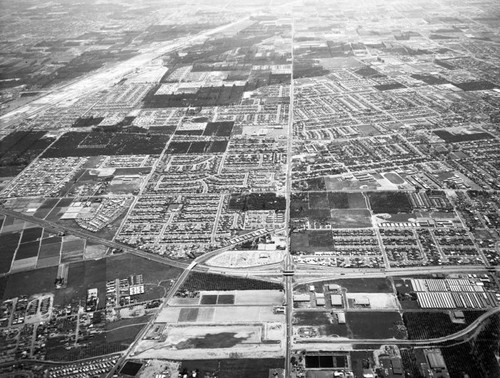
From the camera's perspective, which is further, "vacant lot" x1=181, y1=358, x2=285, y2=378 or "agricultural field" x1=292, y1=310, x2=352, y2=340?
"agricultural field" x1=292, y1=310, x2=352, y2=340

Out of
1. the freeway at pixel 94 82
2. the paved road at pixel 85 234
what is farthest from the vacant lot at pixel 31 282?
the freeway at pixel 94 82

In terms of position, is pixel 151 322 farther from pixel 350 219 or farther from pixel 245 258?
pixel 350 219

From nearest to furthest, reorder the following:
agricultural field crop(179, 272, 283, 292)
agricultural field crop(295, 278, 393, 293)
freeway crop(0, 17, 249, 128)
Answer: agricultural field crop(295, 278, 393, 293) < agricultural field crop(179, 272, 283, 292) < freeway crop(0, 17, 249, 128)

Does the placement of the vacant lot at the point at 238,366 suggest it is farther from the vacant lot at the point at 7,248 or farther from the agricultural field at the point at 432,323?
the vacant lot at the point at 7,248

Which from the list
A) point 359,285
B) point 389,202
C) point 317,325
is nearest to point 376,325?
point 317,325

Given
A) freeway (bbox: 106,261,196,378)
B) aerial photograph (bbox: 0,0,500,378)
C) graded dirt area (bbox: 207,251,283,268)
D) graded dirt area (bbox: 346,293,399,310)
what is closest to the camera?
freeway (bbox: 106,261,196,378)

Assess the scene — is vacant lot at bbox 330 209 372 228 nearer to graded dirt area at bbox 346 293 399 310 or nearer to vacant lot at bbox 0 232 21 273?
graded dirt area at bbox 346 293 399 310

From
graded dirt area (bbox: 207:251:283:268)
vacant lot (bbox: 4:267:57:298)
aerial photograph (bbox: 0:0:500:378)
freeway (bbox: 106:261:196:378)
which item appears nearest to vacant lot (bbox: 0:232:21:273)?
aerial photograph (bbox: 0:0:500:378)

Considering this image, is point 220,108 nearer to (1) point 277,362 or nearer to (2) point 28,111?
(2) point 28,111
